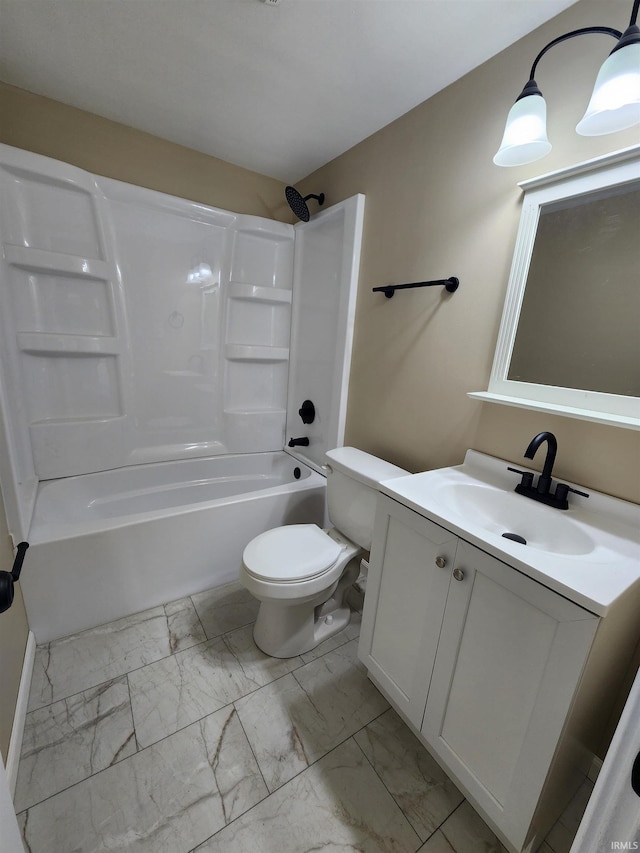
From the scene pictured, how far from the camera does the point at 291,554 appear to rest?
138 centimetres

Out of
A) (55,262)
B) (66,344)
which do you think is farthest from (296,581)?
(55,262)

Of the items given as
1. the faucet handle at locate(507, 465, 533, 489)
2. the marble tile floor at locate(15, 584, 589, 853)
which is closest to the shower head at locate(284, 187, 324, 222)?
the faucet handle at locate(507, 465, 533, 489)

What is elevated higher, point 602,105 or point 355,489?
point 602,105

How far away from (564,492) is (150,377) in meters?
2.14

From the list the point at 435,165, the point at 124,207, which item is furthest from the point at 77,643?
the point at 435,165

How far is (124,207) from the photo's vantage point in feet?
6.08

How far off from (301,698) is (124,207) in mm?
2478

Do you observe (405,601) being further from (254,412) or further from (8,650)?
(254,412)

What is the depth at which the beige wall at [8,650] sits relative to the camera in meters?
1.00

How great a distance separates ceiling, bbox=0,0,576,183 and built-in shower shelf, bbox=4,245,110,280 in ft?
2.29

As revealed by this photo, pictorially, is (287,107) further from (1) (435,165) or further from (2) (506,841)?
(2) (506,841)

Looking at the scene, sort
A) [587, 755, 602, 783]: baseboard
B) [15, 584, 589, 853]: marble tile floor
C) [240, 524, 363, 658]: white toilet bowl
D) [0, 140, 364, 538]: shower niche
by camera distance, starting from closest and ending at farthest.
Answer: [15, 584, 589, 853]: marble tile floor → [587, 755, 602, 783]: baseboard → [240, 524, 363, 658]: white toilet bowl → [0, 140, 364, 538]: shower niche

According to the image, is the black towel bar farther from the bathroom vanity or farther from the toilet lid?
the toilet lid

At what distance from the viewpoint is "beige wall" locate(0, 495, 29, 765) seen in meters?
1.00
